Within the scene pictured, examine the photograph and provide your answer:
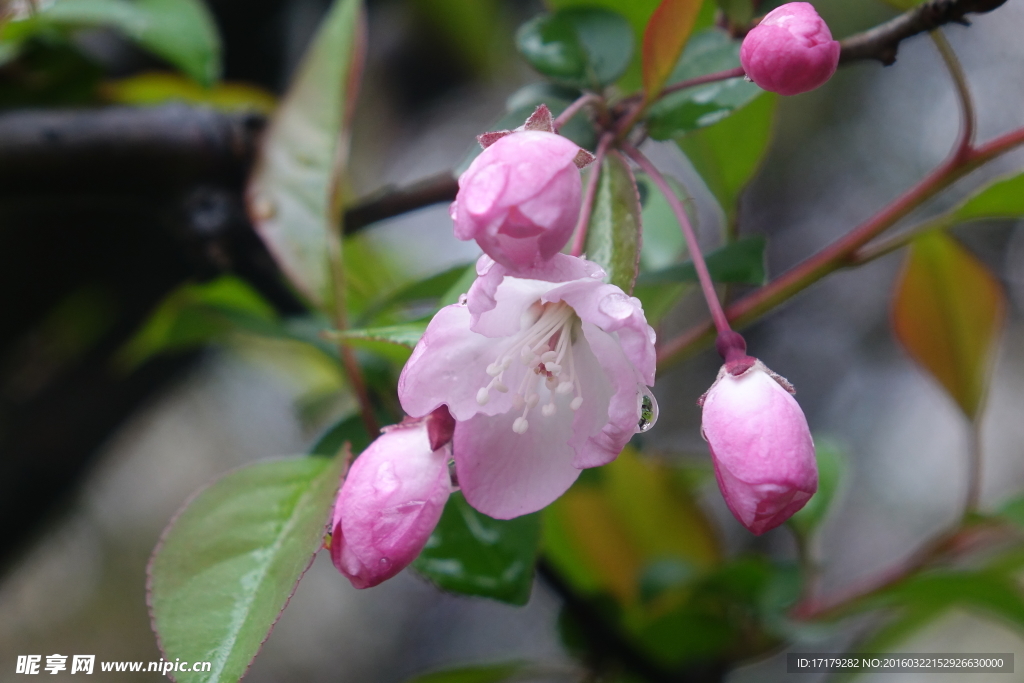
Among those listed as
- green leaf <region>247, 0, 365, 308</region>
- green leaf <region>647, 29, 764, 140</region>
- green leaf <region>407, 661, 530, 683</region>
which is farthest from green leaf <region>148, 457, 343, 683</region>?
green leaf <region>407, 661, 530, 683</region>

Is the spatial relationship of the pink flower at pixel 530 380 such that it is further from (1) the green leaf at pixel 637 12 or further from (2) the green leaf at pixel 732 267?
(1) the green leaf at pixel 637 12

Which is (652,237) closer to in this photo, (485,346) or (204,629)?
(485,346)

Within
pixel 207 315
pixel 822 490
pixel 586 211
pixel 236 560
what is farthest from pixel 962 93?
pixel 207 315

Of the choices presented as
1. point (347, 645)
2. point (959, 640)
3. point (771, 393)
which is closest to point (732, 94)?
point (771, 393)

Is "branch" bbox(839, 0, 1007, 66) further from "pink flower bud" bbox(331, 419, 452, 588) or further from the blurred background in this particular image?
the blurred background

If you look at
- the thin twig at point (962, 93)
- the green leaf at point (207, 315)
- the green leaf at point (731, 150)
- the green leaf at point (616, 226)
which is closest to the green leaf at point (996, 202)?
the thin twig at point (962, 93)

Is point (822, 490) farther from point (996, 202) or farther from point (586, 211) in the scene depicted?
point (586, 211)
